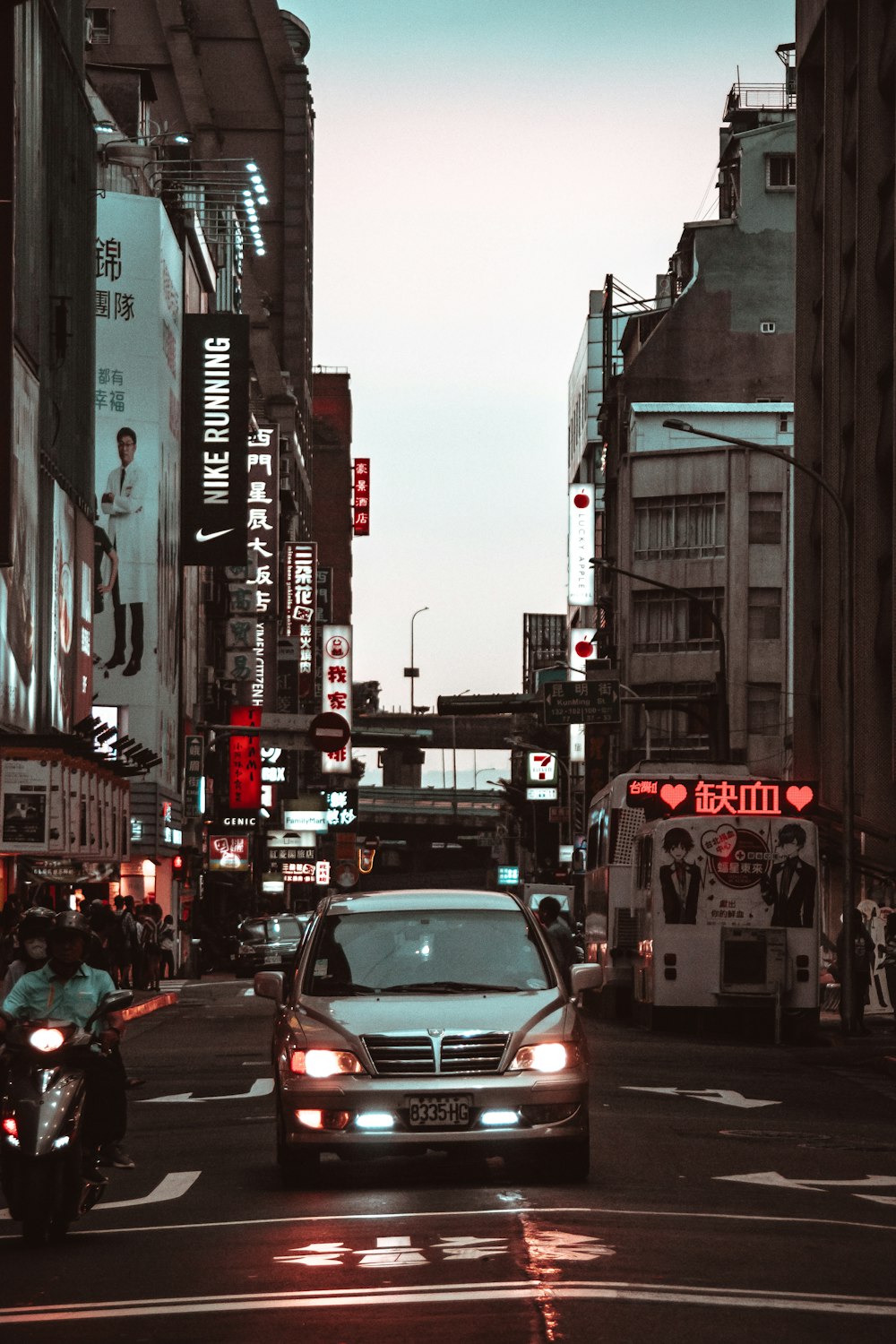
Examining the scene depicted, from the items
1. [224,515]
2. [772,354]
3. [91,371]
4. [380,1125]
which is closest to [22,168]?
[91,371]

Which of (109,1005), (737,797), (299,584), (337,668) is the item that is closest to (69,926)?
(109,1005)

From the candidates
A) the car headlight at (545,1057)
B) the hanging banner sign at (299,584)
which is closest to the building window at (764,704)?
the hanging banner sign at (299,584)

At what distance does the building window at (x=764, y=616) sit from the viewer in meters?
84.1

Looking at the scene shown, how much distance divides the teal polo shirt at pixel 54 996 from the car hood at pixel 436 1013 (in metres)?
1.75

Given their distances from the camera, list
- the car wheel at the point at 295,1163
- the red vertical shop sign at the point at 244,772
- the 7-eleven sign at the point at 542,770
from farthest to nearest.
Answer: the 7-eleven sign at the point at 542,770, the red vertical shop sign at the point at 244,772, the car wheel at the point at 295,1163

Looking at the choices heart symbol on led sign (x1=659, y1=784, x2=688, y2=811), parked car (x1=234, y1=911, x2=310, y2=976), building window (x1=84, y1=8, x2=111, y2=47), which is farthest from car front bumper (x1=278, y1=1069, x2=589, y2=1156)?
building window (x1=84, y1=8, x2=111, y2=47)

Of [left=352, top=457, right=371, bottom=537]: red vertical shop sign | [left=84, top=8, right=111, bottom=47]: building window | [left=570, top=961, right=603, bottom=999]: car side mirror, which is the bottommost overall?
[left=570, top=961, right=603, bottom=999]: car side mirror

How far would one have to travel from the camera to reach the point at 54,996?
11.9m

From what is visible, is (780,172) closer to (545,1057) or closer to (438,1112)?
(545,1057)

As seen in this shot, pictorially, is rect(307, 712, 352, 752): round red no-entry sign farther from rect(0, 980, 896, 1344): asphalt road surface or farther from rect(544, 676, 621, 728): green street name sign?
rect(0, 980, 896, 1344): asphalt road surface

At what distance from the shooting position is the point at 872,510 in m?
48.9

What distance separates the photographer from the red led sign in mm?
30656

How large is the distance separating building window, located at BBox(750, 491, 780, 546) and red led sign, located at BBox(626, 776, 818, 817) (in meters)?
54.0

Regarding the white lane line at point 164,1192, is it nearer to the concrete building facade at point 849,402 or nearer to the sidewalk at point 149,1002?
the sidewalk at point 149,1002
